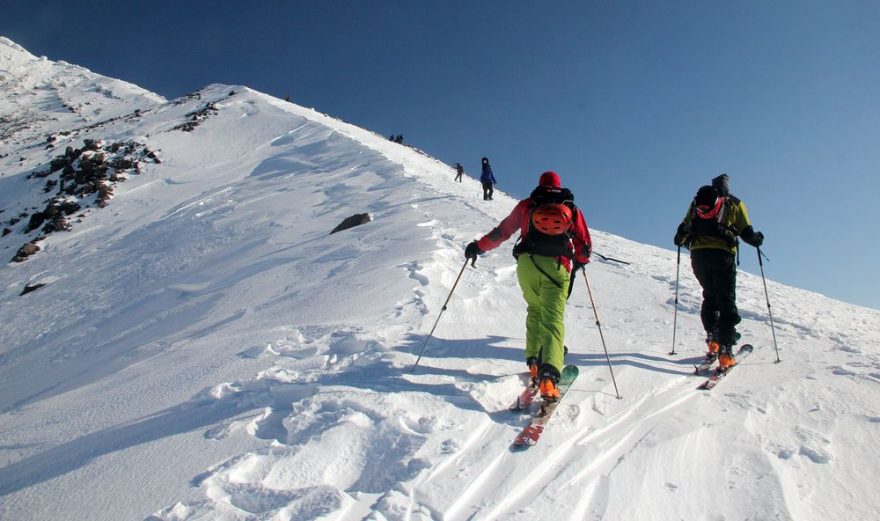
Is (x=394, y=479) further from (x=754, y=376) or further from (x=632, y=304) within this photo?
(x=632, y=304)

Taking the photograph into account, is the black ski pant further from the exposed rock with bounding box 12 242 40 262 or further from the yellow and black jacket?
the exposed rock with bounding box 12 242 40 262

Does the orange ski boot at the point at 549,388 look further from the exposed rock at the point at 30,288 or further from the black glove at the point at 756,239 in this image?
the exposed rock at the point at 30,288

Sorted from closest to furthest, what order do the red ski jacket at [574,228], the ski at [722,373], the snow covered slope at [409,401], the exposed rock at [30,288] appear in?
the snow covered slope at [409,401]
the red ski jacket at [574,228]
the ski at [722,373]
the exposed rock at [30,288]

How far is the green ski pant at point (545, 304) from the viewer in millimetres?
3912

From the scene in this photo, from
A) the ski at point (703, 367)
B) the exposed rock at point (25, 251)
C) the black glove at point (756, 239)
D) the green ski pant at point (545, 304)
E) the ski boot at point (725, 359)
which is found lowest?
Result: the ski at point (703, 367)

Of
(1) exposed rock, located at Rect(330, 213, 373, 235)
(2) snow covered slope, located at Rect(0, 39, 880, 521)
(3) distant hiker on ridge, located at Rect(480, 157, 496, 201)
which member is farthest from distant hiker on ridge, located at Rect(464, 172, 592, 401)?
(3) distant hiker on ridge, located at Rect(480, 157, 496, 201)

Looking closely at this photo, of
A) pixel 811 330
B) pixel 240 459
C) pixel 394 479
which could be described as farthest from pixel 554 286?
pixel 811 330

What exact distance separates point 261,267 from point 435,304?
5099 millimetres

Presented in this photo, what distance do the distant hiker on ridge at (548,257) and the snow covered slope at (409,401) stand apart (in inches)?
19.8

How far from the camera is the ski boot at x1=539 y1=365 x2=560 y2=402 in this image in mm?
3697

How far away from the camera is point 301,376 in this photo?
415 centimetres

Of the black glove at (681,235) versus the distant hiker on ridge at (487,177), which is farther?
the distant hiker on ridge at (487,177)

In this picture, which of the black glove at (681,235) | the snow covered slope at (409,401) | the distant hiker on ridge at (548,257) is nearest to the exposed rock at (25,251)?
the snow covered slope at (409,401)

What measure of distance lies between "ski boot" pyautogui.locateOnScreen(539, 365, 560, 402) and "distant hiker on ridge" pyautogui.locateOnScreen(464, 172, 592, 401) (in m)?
0.08
